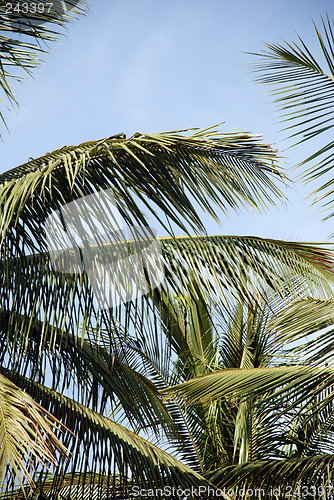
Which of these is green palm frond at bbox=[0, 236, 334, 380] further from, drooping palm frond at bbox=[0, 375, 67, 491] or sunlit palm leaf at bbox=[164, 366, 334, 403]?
sunlit palm leaf at bbox=[164, 366, 334, 403]

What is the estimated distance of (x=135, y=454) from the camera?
10.3ft

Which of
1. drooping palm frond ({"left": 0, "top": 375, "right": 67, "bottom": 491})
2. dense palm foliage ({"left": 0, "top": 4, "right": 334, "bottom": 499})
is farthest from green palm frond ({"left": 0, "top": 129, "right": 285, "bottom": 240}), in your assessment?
drooping palm frond ({"left": 0, "top": 375, "right": 67, "bottom": 491})

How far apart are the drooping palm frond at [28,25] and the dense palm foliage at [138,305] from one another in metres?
0.03

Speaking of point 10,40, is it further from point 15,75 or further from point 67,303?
point 67,303

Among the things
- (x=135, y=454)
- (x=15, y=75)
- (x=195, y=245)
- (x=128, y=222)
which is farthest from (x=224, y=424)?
(x=15, y=75)

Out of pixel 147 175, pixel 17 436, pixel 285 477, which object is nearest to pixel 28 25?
pixel 147 175

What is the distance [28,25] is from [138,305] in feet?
5.83

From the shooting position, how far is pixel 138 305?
9.68 feet

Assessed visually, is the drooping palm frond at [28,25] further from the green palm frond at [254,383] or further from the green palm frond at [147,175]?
the green palm frond at [254,383]

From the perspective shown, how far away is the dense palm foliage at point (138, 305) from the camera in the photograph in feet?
8.52

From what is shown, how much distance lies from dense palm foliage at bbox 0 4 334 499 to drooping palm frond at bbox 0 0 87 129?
0.03m

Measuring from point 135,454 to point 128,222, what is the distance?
1.56 metres

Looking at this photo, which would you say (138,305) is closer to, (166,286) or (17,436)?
(166,286)

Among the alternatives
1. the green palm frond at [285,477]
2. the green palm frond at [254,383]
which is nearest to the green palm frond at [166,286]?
the green palm frond at [254,383]
